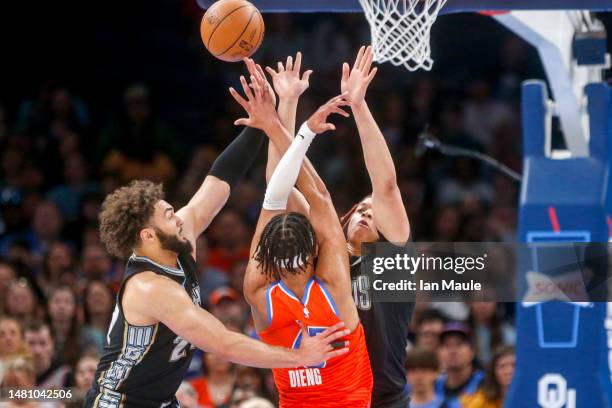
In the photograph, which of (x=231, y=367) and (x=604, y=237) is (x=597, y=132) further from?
(x=231, y=367)

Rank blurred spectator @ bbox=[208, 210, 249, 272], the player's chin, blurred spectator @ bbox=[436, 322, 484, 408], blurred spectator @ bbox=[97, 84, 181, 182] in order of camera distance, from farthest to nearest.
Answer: blurred spectator @ bbox=[97, 84, 181, 182]
blurred spectator @ bbox=[208, 210, 249, 272]
blurred spectator @ bbox=[436, 322, 484, 408]
the player's chin

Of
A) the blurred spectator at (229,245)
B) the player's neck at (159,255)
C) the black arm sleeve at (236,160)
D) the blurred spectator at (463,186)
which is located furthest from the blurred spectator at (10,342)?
the blurred spectator at (463,186)

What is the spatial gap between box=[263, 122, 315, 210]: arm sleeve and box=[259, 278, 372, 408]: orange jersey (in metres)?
0.45

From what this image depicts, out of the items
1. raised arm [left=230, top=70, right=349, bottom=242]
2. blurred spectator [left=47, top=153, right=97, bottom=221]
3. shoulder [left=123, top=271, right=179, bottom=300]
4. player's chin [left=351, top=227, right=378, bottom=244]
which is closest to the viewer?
shoulder [left=123, top=271, right=179, bottom=300]

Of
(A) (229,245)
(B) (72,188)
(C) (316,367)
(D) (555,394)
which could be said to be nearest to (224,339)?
(C) (316,367)

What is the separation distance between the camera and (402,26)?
5969mm

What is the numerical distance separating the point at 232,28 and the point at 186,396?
243 centimetres

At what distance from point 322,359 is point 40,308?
462 cm

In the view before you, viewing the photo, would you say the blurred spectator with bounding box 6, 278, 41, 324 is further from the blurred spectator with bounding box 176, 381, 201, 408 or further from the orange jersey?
the orange jersey

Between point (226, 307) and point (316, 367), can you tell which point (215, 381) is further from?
point (316, 367)

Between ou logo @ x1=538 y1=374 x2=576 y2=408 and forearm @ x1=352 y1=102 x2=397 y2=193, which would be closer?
forearm @ x1=352 y1=102 x2=397 y2=193

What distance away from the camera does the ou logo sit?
590cm

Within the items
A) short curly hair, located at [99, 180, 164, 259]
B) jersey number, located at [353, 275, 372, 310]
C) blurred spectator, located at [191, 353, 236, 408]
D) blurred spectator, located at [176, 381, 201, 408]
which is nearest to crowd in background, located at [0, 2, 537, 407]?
blurred spectator, located at [191, 353, 236, 408]

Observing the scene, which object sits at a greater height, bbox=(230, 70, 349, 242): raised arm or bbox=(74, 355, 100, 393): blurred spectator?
bbox=(230, 70, 349, 242): raised arm
